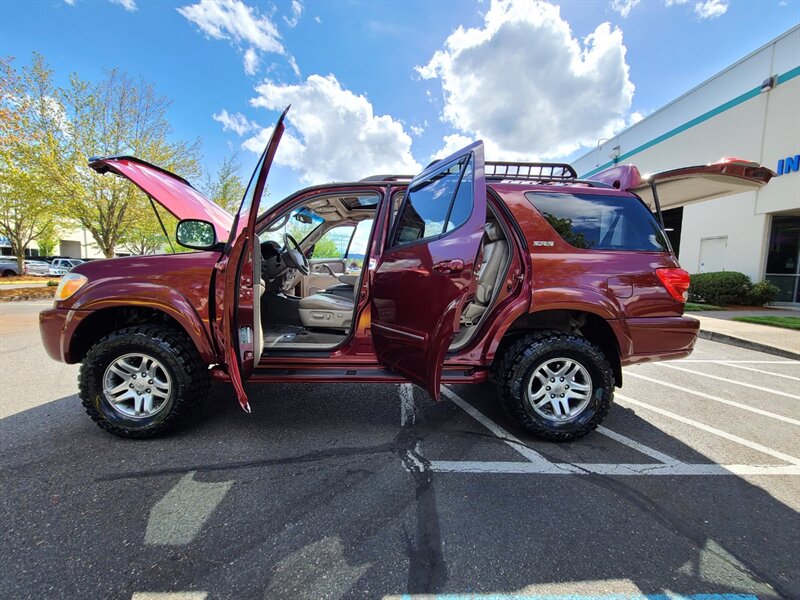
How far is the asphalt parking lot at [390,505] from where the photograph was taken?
1626mm

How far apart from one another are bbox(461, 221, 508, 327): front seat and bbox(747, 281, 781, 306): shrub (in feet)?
44.9

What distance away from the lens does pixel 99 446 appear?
105 inches

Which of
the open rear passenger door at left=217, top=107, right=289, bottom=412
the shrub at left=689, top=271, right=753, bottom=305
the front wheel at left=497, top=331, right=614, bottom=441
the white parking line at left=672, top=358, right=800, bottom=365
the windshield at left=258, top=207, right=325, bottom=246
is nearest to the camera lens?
the open rear passenger door at left=217, top=107, right=289, bottom=412

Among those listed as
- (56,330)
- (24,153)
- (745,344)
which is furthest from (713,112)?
(24,153)

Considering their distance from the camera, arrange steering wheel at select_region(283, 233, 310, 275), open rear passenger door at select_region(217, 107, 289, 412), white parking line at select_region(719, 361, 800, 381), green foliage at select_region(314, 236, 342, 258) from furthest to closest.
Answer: white parking line at select_region(719, 361, 800, 381) < green foliage at select_region(314, 236, 342, 258) < steering wheel at select_region(283, 233, 310, 275) < open rear passenger door at select_region(217, 107, 289, 412)

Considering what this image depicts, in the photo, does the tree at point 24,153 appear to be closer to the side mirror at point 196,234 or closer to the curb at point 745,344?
the side mirror at point 196,234

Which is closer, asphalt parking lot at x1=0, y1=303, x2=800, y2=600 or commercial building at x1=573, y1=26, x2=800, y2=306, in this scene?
asphalt parking lot at x1=0, y1=303, x2=800, y2=600

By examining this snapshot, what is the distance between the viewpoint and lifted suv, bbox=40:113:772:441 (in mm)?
2607

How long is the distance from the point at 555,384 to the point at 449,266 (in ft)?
4.48

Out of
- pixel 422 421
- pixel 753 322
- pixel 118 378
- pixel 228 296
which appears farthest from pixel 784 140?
pixel 118 378

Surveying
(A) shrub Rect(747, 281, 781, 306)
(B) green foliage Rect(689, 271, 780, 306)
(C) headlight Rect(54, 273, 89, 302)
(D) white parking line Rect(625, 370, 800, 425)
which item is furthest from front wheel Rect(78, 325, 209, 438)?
(A) shrub Rect(747, 281, 781, 306)

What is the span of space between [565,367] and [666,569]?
1.36 metres

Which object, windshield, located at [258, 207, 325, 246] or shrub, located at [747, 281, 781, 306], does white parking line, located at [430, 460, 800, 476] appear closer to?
windshield, located at [258, 207, 325, 246]

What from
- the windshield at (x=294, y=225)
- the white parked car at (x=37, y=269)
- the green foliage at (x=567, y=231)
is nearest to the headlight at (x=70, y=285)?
the windshield at (x=294, y=225)
